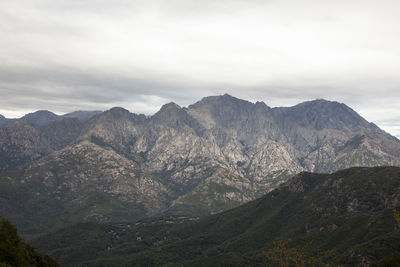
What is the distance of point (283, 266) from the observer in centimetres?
19638

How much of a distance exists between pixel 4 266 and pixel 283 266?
14388 centimetres

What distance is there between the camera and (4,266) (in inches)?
6934

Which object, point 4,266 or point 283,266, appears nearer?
point 4,266
